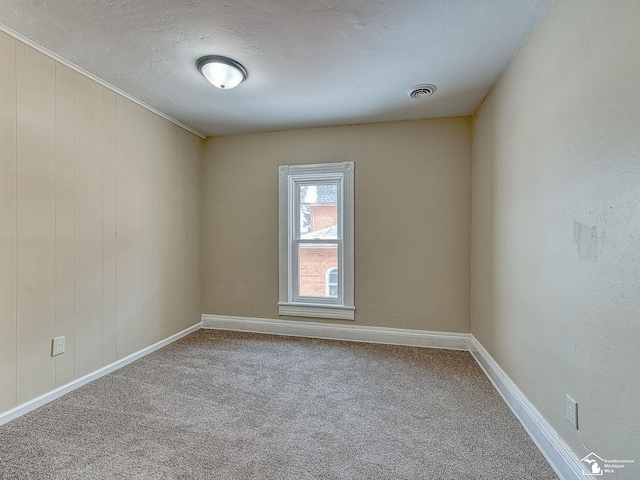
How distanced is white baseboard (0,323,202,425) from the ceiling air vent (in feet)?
11.4

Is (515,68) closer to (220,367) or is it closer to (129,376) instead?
(220,367)

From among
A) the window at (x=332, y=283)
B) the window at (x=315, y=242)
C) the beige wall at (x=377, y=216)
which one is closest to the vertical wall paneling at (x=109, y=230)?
the beige wall at (x=377, y=216)

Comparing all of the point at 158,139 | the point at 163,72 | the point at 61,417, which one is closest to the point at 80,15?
the point at 163,72

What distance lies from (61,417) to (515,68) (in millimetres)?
3818

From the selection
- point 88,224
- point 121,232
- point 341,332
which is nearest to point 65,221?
point 88,224

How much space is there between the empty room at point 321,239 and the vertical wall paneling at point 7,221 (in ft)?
0.04

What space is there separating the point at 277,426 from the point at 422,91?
9.31ft

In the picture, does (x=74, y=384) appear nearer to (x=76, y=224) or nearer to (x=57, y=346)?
(x=57, y=346)

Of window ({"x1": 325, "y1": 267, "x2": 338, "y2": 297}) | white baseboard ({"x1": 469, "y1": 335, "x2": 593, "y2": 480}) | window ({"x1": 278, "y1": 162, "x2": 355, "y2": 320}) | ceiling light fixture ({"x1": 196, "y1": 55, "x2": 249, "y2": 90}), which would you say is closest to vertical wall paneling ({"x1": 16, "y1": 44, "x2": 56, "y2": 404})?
ceiling light fixture ({"x1": 196, "y1": 55, "x2": 249, "y2": 90})

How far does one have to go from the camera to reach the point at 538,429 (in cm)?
174

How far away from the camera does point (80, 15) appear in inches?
70.6

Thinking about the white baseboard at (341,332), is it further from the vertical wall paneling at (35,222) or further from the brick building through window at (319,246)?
the vertical wall paneling at (35,222)

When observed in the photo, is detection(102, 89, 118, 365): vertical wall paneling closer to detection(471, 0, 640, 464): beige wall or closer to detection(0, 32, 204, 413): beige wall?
detection(0, 32, 204, 413): beige wall

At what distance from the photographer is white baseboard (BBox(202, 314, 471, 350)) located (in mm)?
3297
